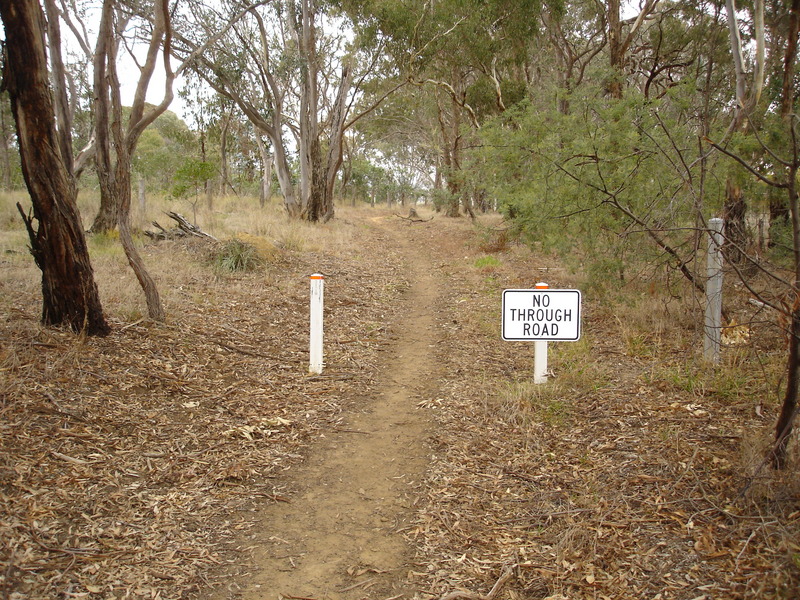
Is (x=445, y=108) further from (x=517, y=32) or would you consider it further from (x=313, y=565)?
(x=313, y=565)

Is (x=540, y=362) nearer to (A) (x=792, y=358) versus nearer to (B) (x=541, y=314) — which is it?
(B) (x=541, y=314)

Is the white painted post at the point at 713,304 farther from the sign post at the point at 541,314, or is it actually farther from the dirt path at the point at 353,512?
the dirt path at the point at 353,512

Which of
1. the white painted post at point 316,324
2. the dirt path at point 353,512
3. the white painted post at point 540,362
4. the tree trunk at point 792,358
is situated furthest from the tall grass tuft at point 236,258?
the tree trunk at point 792,358

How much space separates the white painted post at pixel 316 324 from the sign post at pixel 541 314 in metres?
2.07

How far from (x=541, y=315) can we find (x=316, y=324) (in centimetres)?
239

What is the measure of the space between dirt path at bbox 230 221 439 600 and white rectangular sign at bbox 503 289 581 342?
1.17 metres

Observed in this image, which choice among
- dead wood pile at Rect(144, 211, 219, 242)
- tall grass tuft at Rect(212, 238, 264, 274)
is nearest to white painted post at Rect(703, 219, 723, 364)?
tall grass tuft at Rect(212, 238, 264, 274)

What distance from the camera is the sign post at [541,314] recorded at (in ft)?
17.2

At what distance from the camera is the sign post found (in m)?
5.25

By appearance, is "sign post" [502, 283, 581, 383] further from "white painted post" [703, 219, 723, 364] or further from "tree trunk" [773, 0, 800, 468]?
"tree trunk" [773, 0, 800, 468]

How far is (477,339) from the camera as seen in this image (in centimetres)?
774

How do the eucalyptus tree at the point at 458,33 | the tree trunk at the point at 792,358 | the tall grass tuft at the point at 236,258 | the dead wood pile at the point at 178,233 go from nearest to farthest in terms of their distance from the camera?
the tree trunk at the point at 792,358 → the tall grass tuft at the point at 236,258 → the dead wood pile at the point at 178,233 → the eucalyptus tree at the point at 458,33

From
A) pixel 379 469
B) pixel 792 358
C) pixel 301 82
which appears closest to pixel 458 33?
pixel 301 82

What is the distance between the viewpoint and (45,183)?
5605mm
